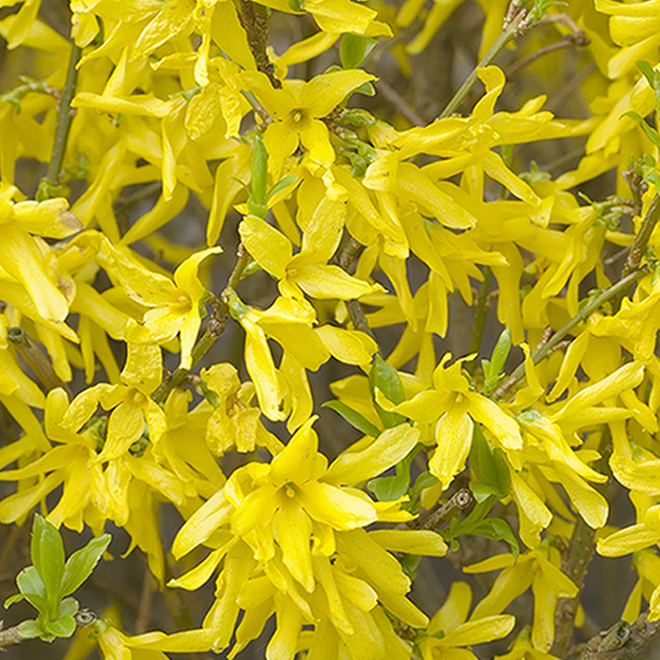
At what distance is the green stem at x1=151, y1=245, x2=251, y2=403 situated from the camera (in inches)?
23.6

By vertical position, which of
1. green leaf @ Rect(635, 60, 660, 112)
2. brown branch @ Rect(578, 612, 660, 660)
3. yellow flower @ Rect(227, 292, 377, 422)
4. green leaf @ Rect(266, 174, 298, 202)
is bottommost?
brown branch @ Rect(578, 612, 660, 660)

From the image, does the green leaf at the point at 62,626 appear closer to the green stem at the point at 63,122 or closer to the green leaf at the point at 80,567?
the green leaf at the point at 80,567

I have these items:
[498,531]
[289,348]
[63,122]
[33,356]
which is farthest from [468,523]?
[63,122]

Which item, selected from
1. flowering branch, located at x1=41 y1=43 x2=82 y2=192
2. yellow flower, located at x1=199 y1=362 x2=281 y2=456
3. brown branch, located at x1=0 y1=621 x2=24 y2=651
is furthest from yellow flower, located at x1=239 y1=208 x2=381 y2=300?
flowering branch, located at x1=41 y1=43 x2=82 y2=192

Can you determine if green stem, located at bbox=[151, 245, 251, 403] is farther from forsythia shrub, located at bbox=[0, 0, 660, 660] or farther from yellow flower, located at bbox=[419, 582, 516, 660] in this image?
yellow flower, located at bbox=[419, 582, 516, 660]

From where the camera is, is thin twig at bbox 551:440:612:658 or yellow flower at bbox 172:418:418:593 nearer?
yellow flower at bbox 172:418:418:593

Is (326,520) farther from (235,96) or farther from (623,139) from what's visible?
(623,139)

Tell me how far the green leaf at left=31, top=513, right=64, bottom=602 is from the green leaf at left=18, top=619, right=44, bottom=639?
2cm

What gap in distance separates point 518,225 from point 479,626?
0.36 metres

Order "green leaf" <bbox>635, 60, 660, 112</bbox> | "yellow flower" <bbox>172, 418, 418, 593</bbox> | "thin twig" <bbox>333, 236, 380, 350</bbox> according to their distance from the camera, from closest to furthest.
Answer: "yellow flower" <bbox>172, 418, 418, 593</bbox> → "green leaf" <bbox>635, 60, 660, 112</bbox> → "thin twig" <bbox>333, 236, 380, 350</bbox>

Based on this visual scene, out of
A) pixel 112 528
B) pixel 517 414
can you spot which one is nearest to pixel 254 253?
pixel 517 414

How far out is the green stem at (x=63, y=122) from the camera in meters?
0.89

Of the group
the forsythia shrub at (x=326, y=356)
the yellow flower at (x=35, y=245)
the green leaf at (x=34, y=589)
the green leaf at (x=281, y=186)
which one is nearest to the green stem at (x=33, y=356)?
the forsythia shrub at (x=326, y=356)

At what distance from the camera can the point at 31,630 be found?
0.59 meters
